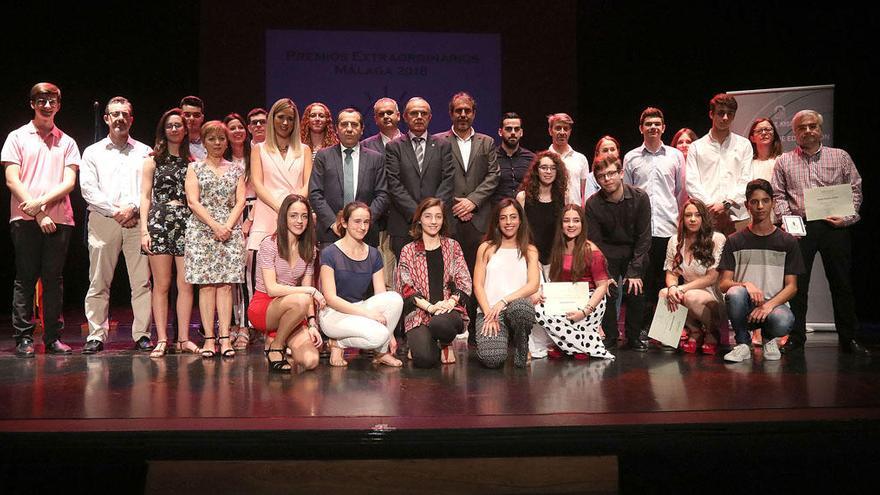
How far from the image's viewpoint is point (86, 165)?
204 inches

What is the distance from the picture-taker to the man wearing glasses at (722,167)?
5.54m

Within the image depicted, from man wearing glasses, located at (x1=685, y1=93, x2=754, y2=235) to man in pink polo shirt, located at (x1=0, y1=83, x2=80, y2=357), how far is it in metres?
4.23

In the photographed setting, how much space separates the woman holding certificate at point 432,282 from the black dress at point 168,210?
4.69 feet

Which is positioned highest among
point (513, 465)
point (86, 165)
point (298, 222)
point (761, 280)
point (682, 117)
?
point (682, 117)

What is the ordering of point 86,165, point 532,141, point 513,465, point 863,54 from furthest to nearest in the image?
point 532,141, point 863,54, point 86,165, point 513,465

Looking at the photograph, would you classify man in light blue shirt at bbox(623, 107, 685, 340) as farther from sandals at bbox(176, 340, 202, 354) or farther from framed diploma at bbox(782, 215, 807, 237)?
sandals at bbox(176, 340, 202, 354)

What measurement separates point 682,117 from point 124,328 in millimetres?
5707

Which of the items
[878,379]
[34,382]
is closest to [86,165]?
[34,382]

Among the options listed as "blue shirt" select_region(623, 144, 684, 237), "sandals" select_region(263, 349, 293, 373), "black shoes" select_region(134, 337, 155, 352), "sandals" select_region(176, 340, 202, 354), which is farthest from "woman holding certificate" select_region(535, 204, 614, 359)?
"black shoes" select_region(134, 337, 155, 352)

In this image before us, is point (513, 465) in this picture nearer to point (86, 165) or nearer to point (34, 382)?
point (34, 382)

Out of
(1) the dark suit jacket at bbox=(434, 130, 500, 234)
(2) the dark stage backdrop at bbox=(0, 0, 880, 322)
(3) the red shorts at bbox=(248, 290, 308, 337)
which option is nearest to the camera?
(3) the red shorts at bbox=(248, 290, 308, 337)

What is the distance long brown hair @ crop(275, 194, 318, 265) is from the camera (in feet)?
14.9

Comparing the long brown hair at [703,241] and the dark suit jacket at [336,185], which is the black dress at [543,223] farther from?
the dark suit jacket at [336,185]

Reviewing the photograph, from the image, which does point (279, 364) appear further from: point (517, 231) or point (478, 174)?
point (478, 174)
